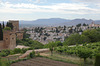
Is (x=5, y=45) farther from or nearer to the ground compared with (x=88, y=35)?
nearer to the ground

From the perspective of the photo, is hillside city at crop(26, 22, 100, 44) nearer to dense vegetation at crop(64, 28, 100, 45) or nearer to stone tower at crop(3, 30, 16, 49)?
dense vegetation at crop(64, 28, 100, 45)

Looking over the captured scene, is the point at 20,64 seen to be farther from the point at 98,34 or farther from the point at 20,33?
the point at 20,33

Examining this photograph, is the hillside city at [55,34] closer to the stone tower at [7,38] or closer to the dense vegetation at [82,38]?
the dense vegetation at [82,38]

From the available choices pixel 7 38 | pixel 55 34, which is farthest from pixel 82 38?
pixel 55 34

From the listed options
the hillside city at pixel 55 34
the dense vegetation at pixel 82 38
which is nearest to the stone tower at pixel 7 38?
the dense vegetation at pixel 82 38

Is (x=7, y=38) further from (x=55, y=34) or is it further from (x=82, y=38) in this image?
(x=55, y=34)

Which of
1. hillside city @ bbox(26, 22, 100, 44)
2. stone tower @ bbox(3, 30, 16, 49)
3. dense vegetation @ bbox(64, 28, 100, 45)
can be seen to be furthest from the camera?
hillside city @ bbox(26, 22, 100, 44)

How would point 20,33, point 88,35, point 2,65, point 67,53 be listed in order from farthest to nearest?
point 20,33
point 88,35
point 67,53
point 2,65

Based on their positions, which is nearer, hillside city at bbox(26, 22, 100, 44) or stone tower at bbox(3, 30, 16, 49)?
stone tower at bbox(3, 30, 16, 49)

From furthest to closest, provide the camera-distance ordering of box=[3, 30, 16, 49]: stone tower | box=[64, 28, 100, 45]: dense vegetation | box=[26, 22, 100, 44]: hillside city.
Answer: box=[26, 22, 100, 44]: hillside city → box=[3, 30, 16, 49]: stone tower → box=[64, 28, 100, 45]: dense vegetation

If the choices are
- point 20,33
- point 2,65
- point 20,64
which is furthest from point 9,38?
point 2,65

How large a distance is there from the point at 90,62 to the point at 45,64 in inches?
118

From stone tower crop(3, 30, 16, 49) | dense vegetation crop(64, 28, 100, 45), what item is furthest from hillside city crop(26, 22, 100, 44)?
stone tower crop(3, 30, 16, 49)

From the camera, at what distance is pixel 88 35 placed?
2245cm
